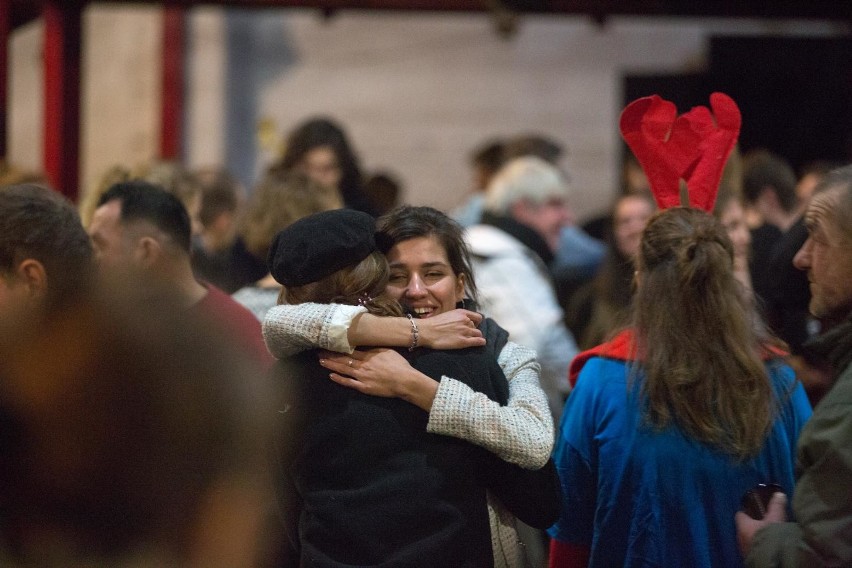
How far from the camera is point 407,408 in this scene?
7.42 ft

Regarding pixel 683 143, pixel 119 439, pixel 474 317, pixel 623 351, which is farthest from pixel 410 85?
pixel 119 439

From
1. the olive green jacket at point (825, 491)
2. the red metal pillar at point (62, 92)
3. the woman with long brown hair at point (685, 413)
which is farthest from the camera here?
the red metal pillar at point (62, 92)

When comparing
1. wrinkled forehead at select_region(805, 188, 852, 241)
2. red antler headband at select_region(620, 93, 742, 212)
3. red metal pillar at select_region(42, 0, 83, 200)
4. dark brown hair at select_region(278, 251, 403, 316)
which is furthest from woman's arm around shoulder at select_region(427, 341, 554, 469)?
red metal pillar at select_region(42, 0, 83, 200)

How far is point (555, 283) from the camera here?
547 centimetres

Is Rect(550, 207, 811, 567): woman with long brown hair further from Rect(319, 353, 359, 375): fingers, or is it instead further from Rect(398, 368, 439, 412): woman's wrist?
Rect(319, 353, 359, 375): fingers

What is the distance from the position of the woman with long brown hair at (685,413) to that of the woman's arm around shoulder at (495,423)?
0.37 metres

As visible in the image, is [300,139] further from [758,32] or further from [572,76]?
[758,32]

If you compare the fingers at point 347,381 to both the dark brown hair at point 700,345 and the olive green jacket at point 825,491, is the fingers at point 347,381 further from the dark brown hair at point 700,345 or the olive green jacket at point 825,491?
the olive green jacket at point 825,491

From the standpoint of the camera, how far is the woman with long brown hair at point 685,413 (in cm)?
254

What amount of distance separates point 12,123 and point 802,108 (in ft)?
17.8

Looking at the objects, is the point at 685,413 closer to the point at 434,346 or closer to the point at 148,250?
the point at 434,346

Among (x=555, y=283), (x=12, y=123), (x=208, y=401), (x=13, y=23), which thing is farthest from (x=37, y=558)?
(x=12, y=123)

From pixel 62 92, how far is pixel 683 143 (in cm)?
398

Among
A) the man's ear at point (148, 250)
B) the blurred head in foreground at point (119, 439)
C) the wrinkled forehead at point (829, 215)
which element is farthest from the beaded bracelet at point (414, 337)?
the man's ear at point (148, 250)
